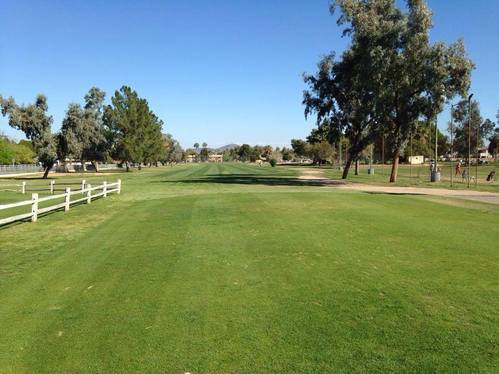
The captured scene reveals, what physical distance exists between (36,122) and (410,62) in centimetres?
4627

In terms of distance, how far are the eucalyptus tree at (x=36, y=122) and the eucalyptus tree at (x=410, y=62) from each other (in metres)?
42.1

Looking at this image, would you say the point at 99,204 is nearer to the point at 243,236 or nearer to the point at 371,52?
the point at 243,236

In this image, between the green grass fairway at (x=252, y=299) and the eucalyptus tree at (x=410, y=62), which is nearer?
the green grass fairway at (x=252, y=299)

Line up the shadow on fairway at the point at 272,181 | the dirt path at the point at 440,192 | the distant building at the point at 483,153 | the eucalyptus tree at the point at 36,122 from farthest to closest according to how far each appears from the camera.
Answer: the distant building at the point at 483,153, the eucalyptus tree at the point at 36,122, the shadow on fairway at the point at 272,181, the dirt path at the point at 440,192

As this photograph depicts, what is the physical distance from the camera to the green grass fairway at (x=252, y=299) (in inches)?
→ 203

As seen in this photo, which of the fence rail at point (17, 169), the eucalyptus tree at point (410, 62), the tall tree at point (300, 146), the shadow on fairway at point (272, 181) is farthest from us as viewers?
the tall tree at point (300, 146)

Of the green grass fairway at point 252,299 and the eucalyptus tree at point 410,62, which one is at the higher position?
the eucalyptus tree at point 410,62

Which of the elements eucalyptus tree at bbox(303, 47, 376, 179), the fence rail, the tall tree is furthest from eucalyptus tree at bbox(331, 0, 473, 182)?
the tall tree

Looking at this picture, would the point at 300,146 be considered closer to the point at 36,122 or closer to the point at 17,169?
the point at 17,169

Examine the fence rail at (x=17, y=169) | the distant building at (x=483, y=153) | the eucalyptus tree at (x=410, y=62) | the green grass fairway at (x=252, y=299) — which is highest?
the eucalyptus tree at (x=410, y=62)

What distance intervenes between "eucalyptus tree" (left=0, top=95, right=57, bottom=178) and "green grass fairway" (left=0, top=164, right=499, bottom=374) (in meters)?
52.3

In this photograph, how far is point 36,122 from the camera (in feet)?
200

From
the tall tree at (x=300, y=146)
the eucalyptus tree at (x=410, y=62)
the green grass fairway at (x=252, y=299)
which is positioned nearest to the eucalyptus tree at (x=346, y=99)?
the eucalyptus tree at (x=410, y=62)

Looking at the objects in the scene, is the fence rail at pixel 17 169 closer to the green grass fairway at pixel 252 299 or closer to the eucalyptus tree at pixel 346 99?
the eucalyptus tree at pixel 346 99
